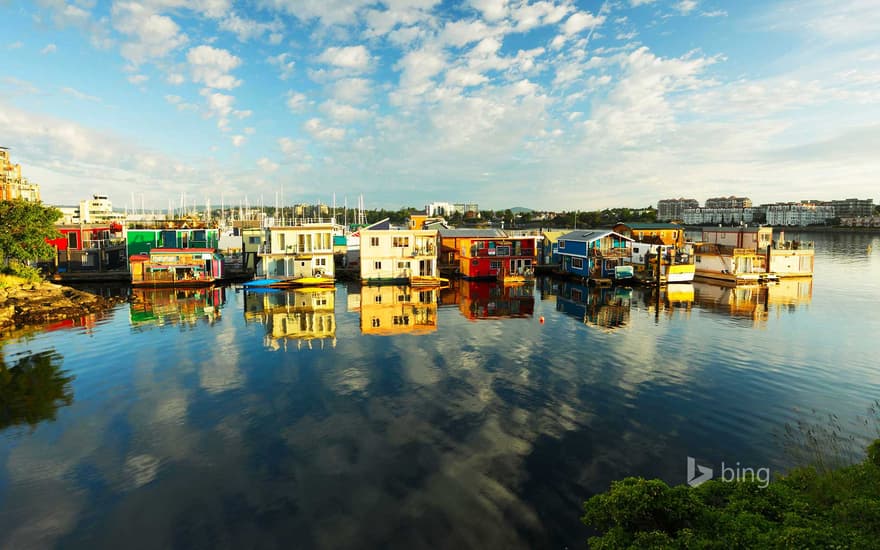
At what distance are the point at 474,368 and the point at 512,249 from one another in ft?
134

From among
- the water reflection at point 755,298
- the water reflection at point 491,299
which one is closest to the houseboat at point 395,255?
the water reflection at point 491,299

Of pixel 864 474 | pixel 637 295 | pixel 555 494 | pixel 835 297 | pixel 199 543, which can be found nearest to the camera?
pixel 864 474

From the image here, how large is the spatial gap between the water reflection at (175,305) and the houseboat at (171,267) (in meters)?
1.89

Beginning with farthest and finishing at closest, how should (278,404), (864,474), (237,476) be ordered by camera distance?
(278,404)
(237,476)
(864,474)

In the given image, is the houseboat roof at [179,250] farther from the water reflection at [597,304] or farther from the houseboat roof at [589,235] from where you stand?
the houseboat roof at [589,235]

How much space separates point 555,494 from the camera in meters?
15.1

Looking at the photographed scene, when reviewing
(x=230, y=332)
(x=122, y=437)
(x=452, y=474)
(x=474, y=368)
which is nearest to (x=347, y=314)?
(x=230, y=332)

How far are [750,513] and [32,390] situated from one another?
33045 mm

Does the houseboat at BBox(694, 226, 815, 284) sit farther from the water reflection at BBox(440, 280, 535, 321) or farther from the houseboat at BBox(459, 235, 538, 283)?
the water reflection at BBox(440, 280, 535, 321)

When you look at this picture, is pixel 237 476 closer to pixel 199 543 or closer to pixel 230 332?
pixel 199 543

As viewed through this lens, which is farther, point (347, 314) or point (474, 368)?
point (347, 314)

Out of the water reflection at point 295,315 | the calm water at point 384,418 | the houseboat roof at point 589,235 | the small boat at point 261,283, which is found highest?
the houseboat roof at point 589,235

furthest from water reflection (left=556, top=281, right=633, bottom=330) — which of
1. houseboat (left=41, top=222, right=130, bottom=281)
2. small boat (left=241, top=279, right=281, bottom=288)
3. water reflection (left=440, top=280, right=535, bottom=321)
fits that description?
houseboat (left=41, top=222, right=130, bottom=281)

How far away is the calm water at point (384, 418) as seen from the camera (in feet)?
45.9
